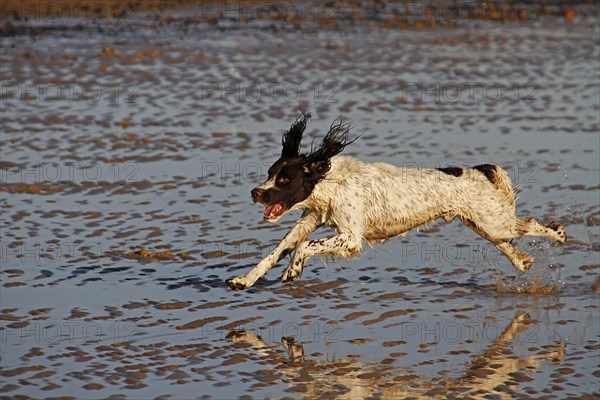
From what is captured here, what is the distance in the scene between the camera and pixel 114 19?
23.0 metres

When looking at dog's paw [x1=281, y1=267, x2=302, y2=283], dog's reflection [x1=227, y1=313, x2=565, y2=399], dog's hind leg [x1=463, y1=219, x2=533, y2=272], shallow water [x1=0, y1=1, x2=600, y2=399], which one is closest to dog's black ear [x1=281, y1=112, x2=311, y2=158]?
dog's paw [x1=281, y1=267, x2=302, y2=283]

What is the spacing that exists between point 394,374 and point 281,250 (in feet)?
5.48

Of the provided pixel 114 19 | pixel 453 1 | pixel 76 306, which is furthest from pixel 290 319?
pixel 453 1

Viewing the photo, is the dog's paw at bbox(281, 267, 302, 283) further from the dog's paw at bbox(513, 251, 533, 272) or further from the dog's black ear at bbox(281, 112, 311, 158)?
the dog's paw at bbox(513, 251, 533, 272)

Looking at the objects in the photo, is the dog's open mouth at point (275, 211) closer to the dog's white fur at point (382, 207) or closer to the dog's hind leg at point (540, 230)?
the dog's white fur at point (382, 207)

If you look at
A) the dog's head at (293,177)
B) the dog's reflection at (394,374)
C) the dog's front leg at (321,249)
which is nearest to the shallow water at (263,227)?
the dog's reflection at (394,374)

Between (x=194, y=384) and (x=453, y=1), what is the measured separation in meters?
19.2

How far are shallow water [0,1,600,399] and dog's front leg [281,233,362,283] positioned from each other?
1.03 feet

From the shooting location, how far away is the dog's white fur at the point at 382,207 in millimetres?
8586

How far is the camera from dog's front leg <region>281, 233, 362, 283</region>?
849cm

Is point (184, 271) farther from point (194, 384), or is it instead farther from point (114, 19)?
point (114, 19)

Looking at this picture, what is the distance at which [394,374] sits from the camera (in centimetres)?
740

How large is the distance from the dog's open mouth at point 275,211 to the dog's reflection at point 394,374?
0.98 m

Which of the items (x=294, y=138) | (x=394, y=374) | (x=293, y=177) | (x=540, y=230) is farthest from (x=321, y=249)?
(x=540, y=230)
